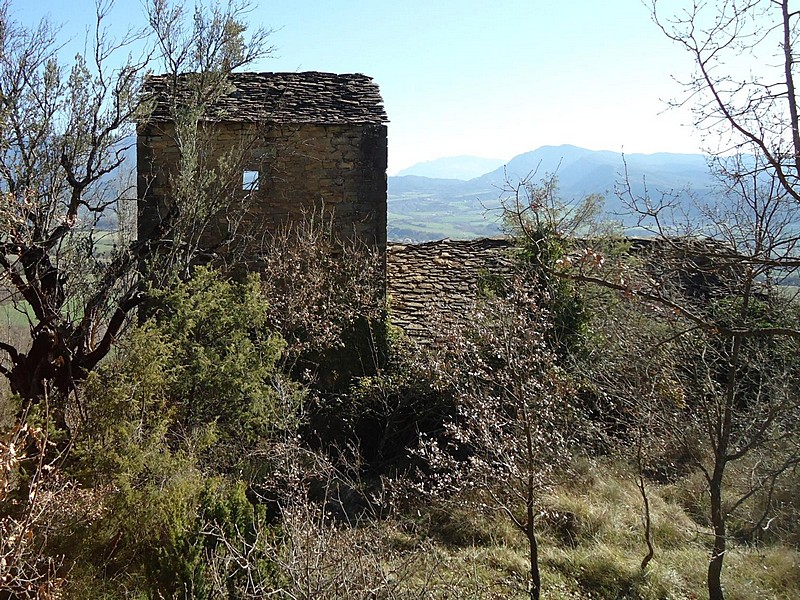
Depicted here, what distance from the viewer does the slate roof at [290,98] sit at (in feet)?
33.2

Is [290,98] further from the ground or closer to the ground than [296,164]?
further from the ground

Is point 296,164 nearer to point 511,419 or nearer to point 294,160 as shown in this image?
point 294,160

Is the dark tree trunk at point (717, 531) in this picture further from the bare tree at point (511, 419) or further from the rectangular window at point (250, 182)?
the rectangular window at point (250, 182)

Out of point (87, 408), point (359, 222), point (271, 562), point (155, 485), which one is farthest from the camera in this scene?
point (359, 222)

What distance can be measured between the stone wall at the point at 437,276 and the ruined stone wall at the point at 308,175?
140cm

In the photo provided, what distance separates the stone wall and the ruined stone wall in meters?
1.40

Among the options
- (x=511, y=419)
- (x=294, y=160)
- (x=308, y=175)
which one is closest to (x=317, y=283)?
(x=308, y=175)

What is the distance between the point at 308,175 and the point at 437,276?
361cm

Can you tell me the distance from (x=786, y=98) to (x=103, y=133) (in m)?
8.02

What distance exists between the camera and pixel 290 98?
36.6ft

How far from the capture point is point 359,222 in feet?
34.8

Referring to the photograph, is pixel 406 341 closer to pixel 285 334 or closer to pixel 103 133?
pixel 285 334


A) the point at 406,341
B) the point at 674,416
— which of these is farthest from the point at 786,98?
the point at 406,341

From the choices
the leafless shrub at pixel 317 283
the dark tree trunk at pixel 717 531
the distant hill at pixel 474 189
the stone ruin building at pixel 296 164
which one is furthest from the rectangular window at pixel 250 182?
the dark tree trunk at pixel 717 531
